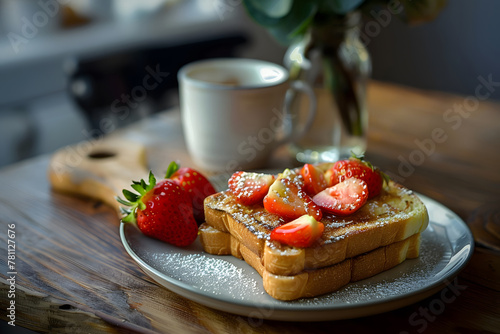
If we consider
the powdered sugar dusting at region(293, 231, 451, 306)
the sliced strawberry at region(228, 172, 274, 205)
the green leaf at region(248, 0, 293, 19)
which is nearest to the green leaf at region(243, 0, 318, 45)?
the green leaf at region(248, 0, 293, 19)

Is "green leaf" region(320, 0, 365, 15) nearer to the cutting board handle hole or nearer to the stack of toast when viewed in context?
the stack of toast

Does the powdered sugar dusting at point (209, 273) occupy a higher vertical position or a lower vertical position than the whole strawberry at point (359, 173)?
lower

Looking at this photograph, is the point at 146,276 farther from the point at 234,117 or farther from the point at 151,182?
the point at 234,117

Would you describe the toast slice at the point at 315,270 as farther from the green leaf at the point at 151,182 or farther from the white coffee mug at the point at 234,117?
→ the white coffee mug at the point at 234,117

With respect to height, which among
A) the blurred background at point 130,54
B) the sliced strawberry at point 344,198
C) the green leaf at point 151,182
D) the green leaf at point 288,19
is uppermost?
the green leaf at point 288,19

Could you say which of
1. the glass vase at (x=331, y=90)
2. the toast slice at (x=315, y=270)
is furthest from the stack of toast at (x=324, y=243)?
the glass vase at (x=331, y=90)

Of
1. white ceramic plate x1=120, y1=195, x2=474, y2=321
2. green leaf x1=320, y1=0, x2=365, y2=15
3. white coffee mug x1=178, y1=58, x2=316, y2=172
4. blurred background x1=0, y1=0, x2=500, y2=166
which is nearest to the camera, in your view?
white ceramic plate x1=120, y1=195, x2=474, y2=321
